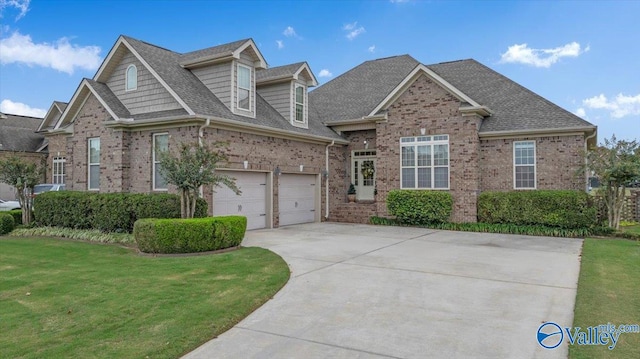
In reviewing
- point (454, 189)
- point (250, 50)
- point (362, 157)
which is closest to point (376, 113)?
point (362, 157)

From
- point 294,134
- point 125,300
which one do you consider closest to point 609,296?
point 125,300

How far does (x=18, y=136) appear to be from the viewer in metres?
29.0

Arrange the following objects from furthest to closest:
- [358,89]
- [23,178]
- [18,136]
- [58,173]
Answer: [18,136]
[58,173]
[358,89]
[23,178]

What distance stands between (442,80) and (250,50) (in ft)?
23.7

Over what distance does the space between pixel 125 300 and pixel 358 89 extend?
1778 cm

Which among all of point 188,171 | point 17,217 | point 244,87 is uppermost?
point 244,87

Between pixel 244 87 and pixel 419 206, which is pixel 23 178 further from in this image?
pixel 419 206

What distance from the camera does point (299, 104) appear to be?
18.0 meters

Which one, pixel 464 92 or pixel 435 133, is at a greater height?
pixel 464 92

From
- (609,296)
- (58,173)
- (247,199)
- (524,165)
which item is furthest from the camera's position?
(58,173)

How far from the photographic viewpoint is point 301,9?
1981 centimetres

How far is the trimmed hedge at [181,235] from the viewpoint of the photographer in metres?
9.90

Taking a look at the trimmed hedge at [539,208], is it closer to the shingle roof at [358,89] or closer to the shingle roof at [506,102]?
the shingle roof at [506,102]

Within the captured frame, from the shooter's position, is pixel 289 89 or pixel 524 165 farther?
pixel 289 89
